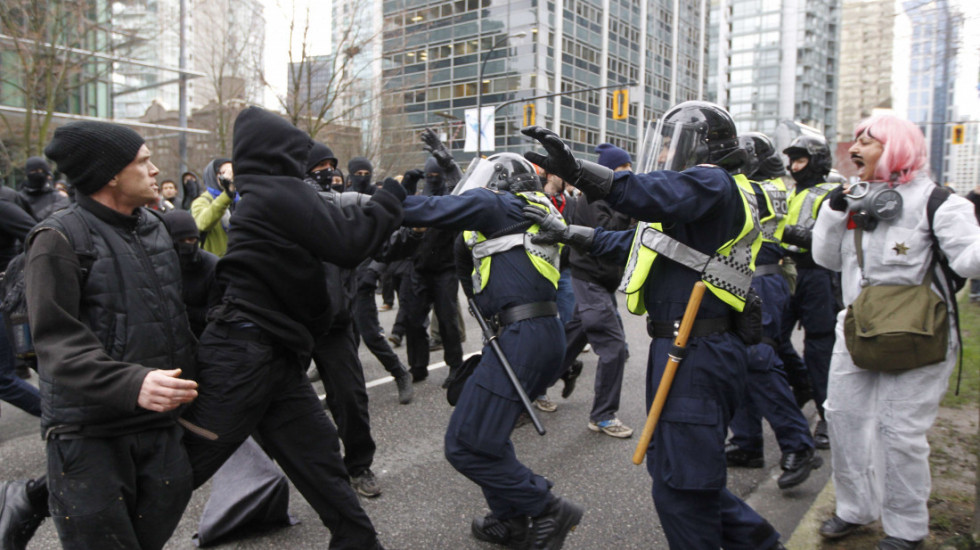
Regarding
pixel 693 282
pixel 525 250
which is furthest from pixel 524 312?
pixel 693 282

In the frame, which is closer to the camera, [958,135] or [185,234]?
[185,234]

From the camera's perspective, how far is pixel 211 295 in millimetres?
2959

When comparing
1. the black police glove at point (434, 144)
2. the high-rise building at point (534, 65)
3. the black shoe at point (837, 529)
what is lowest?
the black shoe at point (837, 529)

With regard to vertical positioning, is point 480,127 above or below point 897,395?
above

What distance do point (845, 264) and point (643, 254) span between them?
1315mm

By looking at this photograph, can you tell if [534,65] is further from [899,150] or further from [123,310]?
[123,310]

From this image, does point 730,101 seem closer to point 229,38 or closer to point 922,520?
point 229,38

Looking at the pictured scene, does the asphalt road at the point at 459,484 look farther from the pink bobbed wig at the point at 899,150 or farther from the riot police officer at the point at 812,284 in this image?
the pink bobbed wig at the point at 899,150

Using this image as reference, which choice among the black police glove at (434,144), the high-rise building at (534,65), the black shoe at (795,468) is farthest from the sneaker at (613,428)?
the high-rise building at (534,65)

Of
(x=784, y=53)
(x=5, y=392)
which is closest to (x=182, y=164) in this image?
(x=5, y=392)

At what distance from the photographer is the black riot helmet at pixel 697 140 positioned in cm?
278

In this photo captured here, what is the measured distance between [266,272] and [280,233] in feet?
0.50

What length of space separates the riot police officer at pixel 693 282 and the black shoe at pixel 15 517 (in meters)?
2.43

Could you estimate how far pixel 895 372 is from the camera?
310 centimetres
